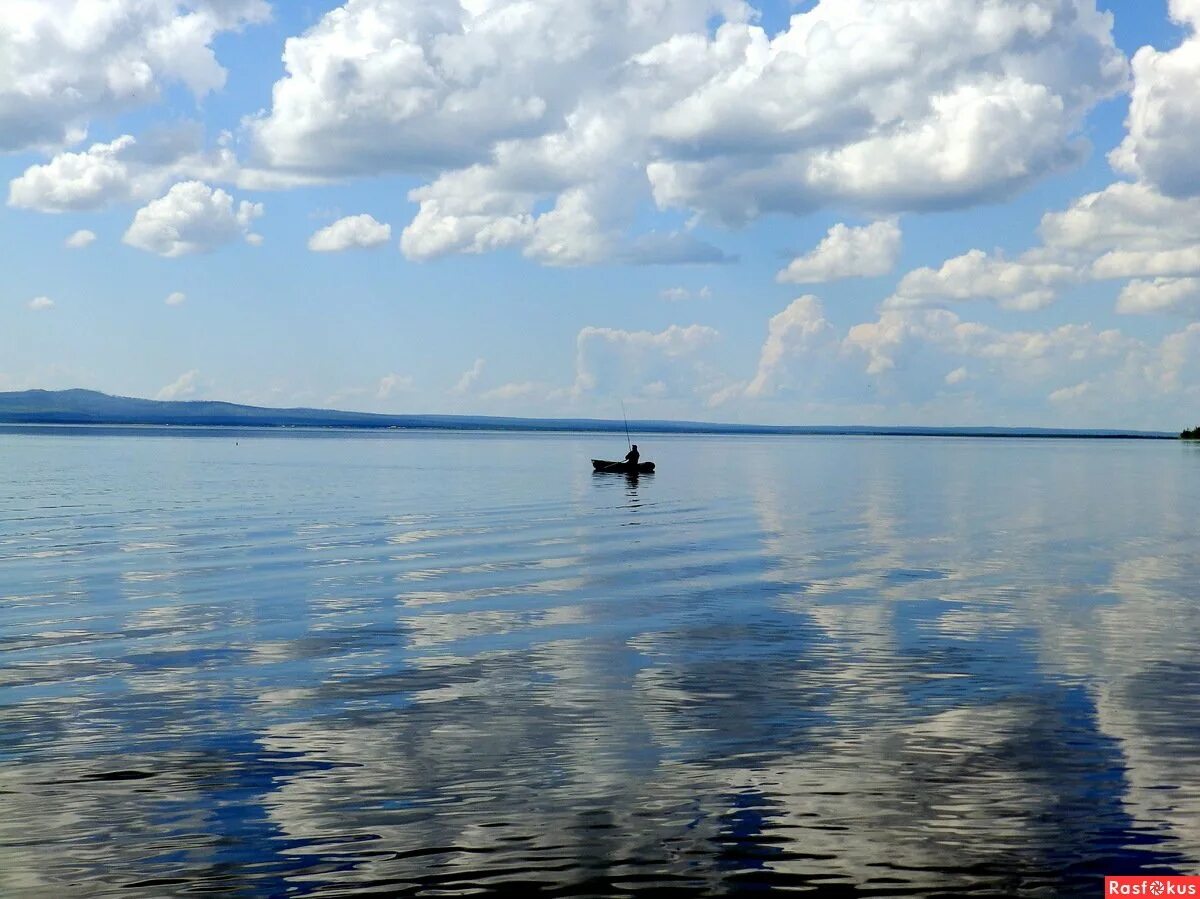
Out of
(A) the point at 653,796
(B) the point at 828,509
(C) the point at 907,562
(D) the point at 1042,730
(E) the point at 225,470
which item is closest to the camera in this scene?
(A) the point at 653,796

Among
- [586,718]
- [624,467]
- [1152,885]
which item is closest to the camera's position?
[1152,885]

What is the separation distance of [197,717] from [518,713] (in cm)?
501

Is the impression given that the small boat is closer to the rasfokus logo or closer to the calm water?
the calm water

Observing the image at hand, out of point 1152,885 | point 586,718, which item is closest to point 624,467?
point 586,718

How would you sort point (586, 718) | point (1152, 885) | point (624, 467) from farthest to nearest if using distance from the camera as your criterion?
point (624, 467), point (586, 718), point (1152, 885)

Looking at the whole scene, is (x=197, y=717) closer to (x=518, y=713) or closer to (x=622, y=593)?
(x=518, y=713)

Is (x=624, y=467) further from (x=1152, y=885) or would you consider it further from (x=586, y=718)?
(x=1152, y=885)

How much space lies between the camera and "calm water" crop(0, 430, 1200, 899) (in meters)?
12.7

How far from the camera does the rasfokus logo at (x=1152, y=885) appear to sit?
11.9m

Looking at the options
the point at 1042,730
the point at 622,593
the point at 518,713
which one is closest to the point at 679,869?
the point at 518,713

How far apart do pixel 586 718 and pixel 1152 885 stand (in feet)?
29.2

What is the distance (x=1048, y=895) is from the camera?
11742 mm

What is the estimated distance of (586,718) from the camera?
1872 cm

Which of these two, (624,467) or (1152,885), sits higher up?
(624,467)
